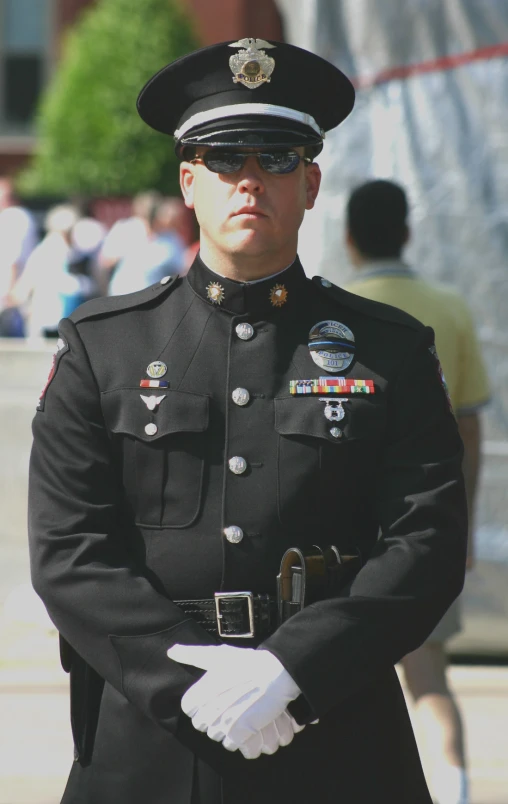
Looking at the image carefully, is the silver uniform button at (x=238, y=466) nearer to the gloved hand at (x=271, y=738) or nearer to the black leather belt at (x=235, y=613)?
the black leather belt at (x=235, y=613)

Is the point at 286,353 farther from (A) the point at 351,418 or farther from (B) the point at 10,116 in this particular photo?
(B) the point at 10,116

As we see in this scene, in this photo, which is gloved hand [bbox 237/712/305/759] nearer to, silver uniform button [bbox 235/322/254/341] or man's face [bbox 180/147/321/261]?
silver uniform button [bbox 235/322/254/341]

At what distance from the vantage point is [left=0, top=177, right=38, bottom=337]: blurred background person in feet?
42.8

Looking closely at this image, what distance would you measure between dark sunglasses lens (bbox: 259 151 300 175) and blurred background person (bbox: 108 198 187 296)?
7.26m

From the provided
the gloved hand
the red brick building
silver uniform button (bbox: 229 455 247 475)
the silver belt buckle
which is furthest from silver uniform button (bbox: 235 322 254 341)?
the red brick building

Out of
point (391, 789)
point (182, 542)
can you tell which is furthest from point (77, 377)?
point (391, 789)

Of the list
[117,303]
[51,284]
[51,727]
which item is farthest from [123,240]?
[117,303]

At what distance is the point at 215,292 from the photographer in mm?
2633

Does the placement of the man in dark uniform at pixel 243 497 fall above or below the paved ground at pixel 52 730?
above

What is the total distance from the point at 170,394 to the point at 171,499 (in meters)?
0.19

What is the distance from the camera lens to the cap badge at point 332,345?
2.58 metres

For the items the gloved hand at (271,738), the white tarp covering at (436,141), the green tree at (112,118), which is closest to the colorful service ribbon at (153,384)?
the gloved hand at (271,738)

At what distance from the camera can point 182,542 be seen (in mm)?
2486

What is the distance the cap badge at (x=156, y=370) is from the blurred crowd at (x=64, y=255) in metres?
7.98
